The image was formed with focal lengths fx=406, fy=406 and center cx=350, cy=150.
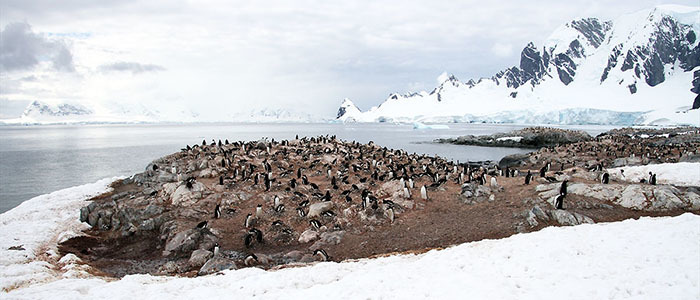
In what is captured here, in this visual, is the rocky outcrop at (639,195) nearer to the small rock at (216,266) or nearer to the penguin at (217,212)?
the small rock at (216,266)

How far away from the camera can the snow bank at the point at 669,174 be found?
2442 centimetres

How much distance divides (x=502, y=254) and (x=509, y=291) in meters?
2.57

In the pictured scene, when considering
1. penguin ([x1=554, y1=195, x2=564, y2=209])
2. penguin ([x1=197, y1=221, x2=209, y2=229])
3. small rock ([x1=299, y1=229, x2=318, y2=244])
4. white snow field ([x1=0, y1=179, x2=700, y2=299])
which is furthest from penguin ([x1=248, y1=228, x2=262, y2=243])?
penguin ([x1=554, y1=195, x2=564, y2=209])

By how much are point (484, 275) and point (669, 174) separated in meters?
22.0

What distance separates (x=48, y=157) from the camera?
6944cm

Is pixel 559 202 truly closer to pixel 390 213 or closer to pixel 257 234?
pixel 390 213

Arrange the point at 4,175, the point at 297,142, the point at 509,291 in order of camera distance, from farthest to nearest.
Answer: the point at 4,175 < the point at 297,142 < the point at 509,291

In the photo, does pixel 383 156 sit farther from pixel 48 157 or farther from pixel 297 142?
pixel 48 157

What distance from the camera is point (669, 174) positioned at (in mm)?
25672

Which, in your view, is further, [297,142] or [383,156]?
[297,142]

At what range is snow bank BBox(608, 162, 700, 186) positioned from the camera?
2442cm

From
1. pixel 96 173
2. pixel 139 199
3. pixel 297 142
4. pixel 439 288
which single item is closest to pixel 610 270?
pixel 439 288

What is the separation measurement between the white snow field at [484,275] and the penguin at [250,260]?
1.99 metres

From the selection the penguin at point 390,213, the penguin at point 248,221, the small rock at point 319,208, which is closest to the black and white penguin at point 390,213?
the penguin at point 390,213
